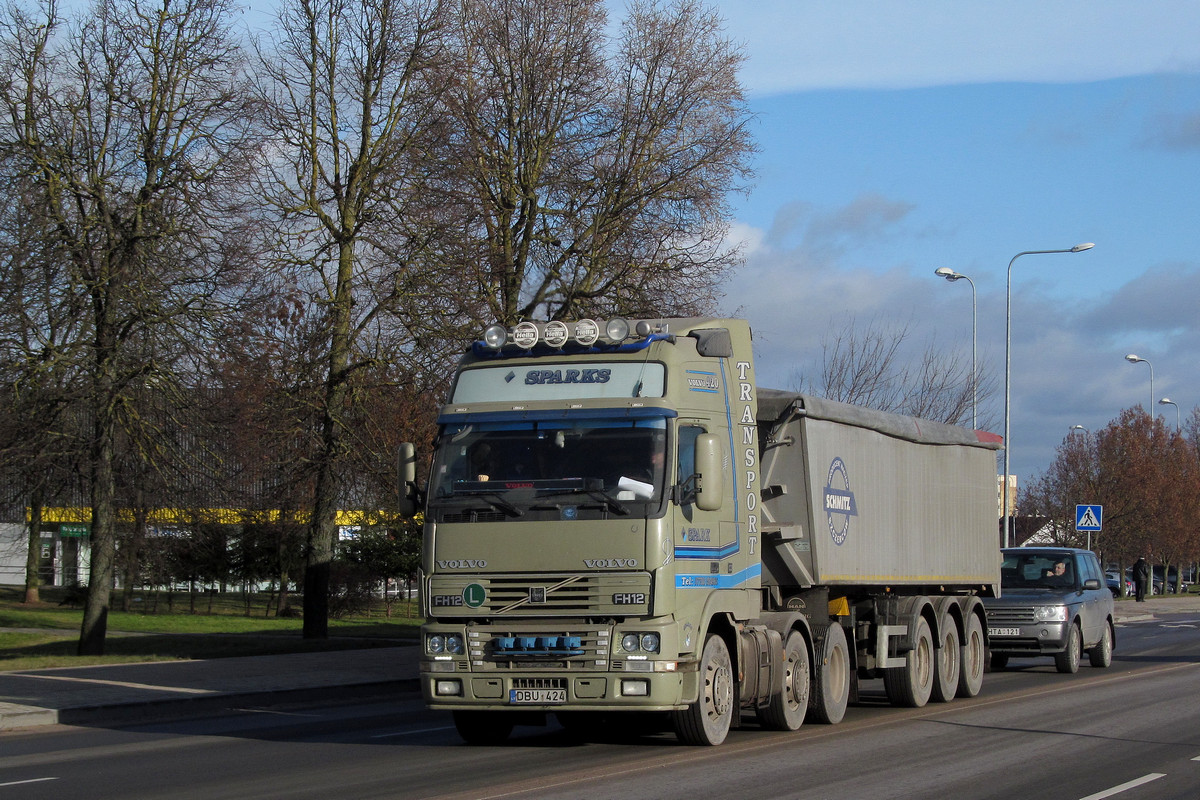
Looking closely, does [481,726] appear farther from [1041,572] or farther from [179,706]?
[1041,572]

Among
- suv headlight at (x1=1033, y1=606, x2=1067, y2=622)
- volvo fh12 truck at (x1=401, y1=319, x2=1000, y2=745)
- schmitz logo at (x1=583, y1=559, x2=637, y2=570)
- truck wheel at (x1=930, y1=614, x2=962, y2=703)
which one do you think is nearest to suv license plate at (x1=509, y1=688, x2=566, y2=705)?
volvo fh12 truck at (x1=401, y1=319, x2=1000, y2=745)

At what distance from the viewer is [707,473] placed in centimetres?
1090

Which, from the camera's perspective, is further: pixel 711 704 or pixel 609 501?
pixel 711 704

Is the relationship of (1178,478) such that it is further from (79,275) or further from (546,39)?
(79,275)

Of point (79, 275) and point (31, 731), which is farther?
point (79, 275)

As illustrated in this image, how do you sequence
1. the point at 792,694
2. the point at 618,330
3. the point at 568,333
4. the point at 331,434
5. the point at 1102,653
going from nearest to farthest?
1. the point at 618,330
2. the point at 568,333
3. the point at 792,694
4. the point at 1102,653
5. the point at 331,434

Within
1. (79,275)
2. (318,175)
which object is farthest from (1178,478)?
(79,275)

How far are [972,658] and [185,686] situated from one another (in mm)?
10225

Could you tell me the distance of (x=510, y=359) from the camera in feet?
38.9

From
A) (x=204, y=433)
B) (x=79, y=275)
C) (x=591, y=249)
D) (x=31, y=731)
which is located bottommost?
(x=31, y=731)

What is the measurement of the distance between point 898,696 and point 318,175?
47.0 feet

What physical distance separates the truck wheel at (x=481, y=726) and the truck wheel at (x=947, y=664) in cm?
644

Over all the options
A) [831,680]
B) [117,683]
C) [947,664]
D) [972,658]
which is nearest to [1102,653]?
[972,658]

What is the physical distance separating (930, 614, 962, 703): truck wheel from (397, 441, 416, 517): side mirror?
7.73 m
